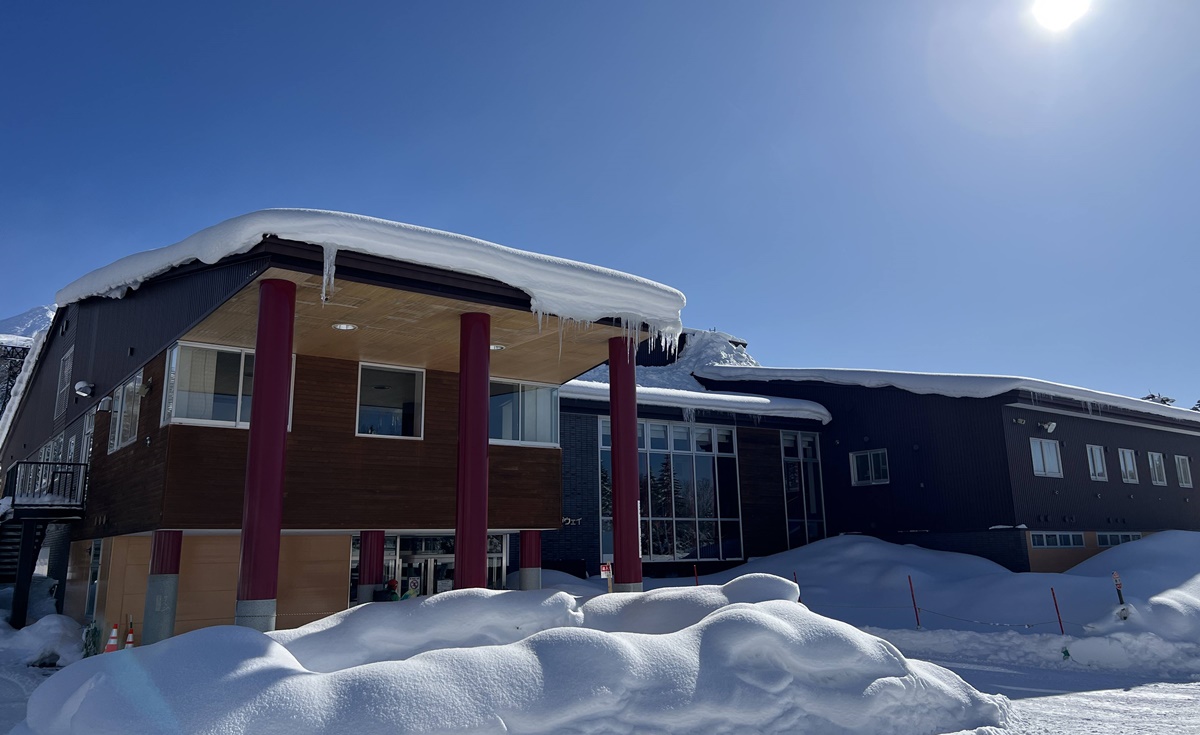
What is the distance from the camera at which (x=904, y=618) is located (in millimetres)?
17266

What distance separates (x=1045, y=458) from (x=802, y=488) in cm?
644

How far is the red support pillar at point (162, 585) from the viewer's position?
1299 cm

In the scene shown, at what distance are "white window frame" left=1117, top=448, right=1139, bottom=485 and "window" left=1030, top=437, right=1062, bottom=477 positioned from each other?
13.0 ft

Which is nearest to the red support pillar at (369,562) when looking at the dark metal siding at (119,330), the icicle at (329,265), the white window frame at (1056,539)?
the dark metal siding at (119,330)

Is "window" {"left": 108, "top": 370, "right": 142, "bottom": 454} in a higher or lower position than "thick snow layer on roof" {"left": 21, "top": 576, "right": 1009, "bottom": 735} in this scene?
higher

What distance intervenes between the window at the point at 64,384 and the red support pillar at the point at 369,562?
11.0m

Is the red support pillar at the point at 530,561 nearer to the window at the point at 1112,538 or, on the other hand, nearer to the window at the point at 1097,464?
the window at the point at 1112,538

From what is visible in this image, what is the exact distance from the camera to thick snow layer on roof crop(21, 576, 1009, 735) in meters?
6.25

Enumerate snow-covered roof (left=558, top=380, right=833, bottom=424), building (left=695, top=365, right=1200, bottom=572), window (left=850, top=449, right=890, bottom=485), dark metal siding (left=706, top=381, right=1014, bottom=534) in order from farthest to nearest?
window (left=850, top=449, right=890, bottom=485) → dark metal siding (left=706, top=381, right=1014, bottom=534) → building (left=695, top=365, right=1200, bottom=572) → snow-covered roof (left=558, top=380, right=833, bottom=424)

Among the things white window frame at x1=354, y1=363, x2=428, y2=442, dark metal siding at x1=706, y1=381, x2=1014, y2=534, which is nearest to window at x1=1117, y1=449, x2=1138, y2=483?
dark metal siding at x1=706, y1=381, x2=1014, y2=534

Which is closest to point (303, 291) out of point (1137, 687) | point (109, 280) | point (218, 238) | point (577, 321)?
point (218, 238)

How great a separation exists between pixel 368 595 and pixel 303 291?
6530mm

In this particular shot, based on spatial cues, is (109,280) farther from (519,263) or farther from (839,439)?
(839,439)

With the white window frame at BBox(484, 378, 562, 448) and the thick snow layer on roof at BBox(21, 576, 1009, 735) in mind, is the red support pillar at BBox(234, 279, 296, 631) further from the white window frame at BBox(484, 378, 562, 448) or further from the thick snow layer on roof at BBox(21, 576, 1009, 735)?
the white window frame at BBox(484, 378, 562, 448)
